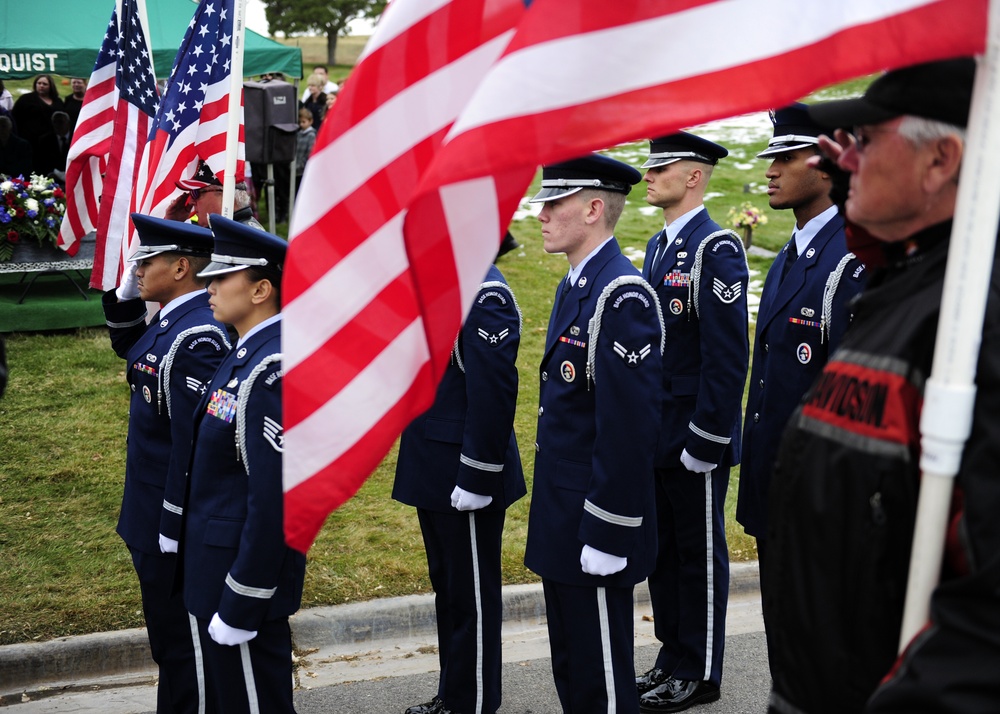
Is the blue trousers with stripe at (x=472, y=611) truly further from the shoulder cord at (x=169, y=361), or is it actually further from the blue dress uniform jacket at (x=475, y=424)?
the shoulder cord at (x=169, y=361)

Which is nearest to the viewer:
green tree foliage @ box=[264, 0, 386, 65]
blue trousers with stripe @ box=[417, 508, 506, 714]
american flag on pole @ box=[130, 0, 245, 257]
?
blue trousers with stripe @ box=[417, 508, 506, 714]

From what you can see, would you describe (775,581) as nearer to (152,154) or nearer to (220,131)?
(220,131)

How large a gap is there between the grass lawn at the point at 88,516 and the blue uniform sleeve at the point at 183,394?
1510 mm

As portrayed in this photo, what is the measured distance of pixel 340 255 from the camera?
249cm

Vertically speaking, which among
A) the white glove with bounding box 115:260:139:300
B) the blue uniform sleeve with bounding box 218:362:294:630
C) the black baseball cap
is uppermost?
the black baseball cap

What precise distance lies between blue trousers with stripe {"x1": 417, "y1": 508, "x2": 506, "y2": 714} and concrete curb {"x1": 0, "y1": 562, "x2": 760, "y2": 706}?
943mm

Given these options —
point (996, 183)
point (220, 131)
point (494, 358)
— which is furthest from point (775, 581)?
point (220, 131)

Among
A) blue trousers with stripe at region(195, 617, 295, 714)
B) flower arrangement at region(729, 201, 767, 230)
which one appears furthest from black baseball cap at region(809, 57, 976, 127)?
flower arrangement at region(729, 201, 767, 230)

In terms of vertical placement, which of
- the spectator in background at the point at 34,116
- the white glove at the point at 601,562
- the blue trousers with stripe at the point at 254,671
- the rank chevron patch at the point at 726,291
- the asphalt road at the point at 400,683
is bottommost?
the asphalt road at the point at 400,683

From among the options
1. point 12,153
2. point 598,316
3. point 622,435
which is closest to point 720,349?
point 598,316

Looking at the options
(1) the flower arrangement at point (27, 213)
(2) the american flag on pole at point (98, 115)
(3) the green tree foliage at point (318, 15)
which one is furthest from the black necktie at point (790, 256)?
(3) the green tree foliage at point (318, 15)

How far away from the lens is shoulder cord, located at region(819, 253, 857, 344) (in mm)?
4125

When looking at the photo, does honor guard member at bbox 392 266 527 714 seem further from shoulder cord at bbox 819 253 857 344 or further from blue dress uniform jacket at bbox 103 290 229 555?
shoulder cord at bbox 819 253 857 344

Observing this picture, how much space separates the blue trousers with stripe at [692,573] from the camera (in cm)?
467
